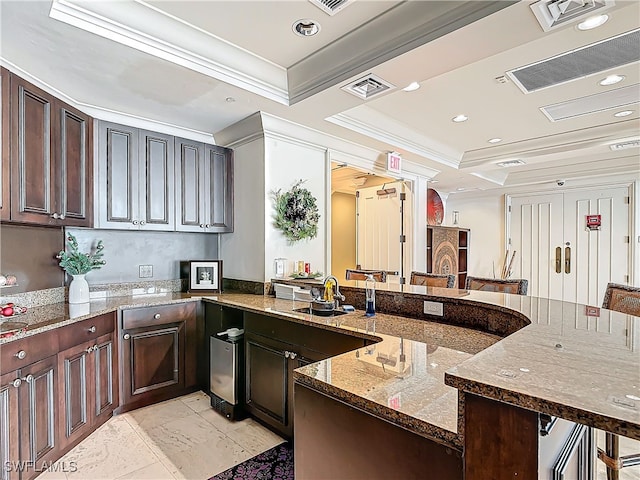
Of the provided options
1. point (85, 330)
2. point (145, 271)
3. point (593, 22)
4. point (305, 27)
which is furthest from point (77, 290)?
point (593, 22)

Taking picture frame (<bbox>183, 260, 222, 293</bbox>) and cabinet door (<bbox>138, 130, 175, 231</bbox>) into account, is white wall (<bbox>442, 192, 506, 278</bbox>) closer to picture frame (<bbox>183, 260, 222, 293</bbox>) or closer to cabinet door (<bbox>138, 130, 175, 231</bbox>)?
picture frame (<bbox>183, 260, 222, 293</bbox>)

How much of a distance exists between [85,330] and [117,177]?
1.30 m

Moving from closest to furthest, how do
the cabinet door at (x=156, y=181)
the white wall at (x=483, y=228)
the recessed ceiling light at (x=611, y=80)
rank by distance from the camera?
the recessed ceiling light at (x=611, y=80)
the cabinet door at (x=156, y=181)
the white wall at (x=483, y=228)

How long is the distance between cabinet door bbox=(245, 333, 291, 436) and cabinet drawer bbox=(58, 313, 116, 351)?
1.04 m

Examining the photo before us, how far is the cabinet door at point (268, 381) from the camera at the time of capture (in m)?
2.38

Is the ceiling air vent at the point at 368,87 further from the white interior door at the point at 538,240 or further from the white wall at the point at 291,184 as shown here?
the white interior door at the point at 538,240

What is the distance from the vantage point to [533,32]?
6.07 ft

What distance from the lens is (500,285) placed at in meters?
2.81

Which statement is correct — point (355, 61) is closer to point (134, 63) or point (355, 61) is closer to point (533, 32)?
point (533, 32)

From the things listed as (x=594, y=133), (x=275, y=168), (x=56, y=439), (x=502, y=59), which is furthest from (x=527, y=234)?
(x=56, y=439)

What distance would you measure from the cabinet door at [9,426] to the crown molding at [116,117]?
1.86m

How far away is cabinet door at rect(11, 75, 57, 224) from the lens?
86.9 inches

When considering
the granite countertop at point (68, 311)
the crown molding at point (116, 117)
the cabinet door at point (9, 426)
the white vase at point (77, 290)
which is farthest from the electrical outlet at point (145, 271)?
the cabinet door at point (9, 426)

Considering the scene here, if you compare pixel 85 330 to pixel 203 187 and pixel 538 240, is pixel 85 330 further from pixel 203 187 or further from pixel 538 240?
pixel 538 240
